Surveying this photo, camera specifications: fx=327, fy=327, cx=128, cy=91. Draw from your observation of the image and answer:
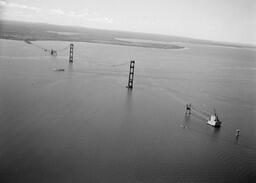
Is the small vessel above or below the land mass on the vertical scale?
below

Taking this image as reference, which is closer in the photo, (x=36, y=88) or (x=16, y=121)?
(x=16, y=121)

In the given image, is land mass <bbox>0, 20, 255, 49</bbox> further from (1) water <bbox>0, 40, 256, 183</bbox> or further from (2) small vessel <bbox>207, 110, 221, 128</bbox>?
(2) small vessel <bbox>207, 110, 221, 128</bbox>

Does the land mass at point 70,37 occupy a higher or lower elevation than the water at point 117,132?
higher

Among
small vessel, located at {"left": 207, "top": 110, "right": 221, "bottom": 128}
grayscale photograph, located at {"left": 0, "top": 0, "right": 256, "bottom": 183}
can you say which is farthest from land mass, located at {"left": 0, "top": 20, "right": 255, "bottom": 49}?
small vessel, located at {"left": 207, "top": 110, "right": 221, "bottom": 128}

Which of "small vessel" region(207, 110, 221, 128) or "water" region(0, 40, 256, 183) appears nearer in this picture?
"water" region(0, 40, 256, 183)

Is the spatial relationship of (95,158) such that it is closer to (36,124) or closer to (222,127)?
(36,124)

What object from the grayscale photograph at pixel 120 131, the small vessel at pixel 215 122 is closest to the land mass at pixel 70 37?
the grayscale photograph at pixel 120 131

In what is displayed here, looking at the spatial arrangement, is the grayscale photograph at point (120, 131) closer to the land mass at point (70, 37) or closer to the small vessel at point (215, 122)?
the small vessel at point (215, 122)

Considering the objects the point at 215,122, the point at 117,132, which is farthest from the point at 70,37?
the point at 117,132

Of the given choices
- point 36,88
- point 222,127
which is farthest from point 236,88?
point 36,88
